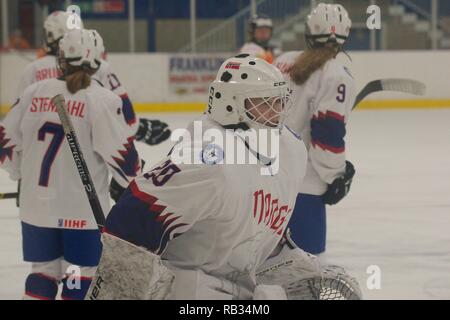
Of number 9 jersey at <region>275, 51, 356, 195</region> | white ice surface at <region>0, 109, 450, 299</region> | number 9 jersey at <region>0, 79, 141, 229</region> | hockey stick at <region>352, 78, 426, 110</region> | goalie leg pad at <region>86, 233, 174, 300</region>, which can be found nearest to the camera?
goalie leg pad at <region>86, 233, 174, 300</region>

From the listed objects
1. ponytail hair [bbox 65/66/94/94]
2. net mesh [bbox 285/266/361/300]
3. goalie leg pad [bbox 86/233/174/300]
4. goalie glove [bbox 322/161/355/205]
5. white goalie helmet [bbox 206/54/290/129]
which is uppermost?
white goalie helmet [bbox 206/54/290/129]

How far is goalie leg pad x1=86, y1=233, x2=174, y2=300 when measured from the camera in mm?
2135

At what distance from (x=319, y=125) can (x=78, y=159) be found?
0.92 metres

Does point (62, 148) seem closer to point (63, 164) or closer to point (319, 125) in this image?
point (63, 164)

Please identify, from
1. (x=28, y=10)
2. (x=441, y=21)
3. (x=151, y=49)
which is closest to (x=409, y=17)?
(x=441, y=21)

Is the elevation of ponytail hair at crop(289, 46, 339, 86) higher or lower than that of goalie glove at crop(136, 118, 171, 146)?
higher

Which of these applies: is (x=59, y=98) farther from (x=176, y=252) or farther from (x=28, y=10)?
(x=28, y=10)

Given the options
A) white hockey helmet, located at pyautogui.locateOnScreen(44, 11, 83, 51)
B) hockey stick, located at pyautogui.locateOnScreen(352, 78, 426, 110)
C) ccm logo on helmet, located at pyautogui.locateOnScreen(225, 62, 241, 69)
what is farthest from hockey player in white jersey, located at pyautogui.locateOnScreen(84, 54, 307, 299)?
white hockey helmet, located at pyautogui.locateOnScreen(44, 11, 83, 51)

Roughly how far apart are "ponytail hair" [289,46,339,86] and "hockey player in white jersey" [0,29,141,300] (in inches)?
24.9

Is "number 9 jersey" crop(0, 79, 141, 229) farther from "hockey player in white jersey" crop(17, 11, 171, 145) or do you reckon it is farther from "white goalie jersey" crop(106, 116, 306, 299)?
"white goalie jersey" crop(106, 116, 306, 299)

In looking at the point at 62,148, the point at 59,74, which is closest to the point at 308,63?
the point at 62,148

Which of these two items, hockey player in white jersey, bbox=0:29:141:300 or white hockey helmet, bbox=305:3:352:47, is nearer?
hockey player in white jersey, bbox=0:29:141:300

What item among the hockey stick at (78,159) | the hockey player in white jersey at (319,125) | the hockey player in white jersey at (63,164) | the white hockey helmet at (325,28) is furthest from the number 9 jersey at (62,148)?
the white hockey helmet at (325,28)
